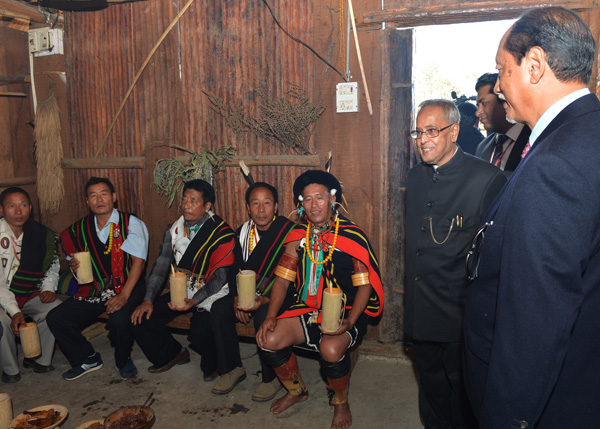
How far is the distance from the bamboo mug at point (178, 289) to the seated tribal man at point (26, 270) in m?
1.37

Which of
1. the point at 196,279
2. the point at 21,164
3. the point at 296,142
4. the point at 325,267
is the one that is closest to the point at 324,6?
the point at 296,142

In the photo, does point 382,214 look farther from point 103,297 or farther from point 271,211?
point 103,297

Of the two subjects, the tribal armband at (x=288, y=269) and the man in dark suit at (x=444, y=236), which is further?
the tribal armband at (x=288, y=269)

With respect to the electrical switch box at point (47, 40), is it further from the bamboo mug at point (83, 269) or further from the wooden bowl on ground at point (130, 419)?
the wooden bowl on ground at point (130, 419)

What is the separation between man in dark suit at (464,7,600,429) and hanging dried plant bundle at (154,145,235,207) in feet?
10.9

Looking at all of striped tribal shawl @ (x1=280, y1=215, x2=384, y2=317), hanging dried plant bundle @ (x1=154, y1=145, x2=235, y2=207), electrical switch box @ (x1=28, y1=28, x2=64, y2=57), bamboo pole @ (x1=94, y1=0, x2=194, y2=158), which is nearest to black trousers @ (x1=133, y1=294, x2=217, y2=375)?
striped tribal shawl @ (x1=280, y1=215, x2=384, y2=317)

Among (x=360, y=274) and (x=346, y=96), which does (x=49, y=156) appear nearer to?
(x=346, y=96)

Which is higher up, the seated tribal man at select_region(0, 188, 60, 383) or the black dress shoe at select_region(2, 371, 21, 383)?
the seated tribal man at select_region(0, 188, 60, 383)

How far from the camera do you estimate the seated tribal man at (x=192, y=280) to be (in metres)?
3.81

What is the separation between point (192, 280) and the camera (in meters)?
4.04

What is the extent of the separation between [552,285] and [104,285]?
3893mm

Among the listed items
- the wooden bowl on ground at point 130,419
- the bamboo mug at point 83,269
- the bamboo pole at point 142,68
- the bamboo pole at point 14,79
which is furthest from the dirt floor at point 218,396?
the bamboo pole at point 14,79

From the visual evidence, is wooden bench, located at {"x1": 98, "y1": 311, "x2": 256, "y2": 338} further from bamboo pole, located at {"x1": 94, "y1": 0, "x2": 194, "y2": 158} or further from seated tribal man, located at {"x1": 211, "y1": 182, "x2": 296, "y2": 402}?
bamboo pole, located at {"x1": 94, "y1": 0, "x2": 194, "y2": 158}

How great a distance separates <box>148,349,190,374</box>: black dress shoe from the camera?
3937 mm
